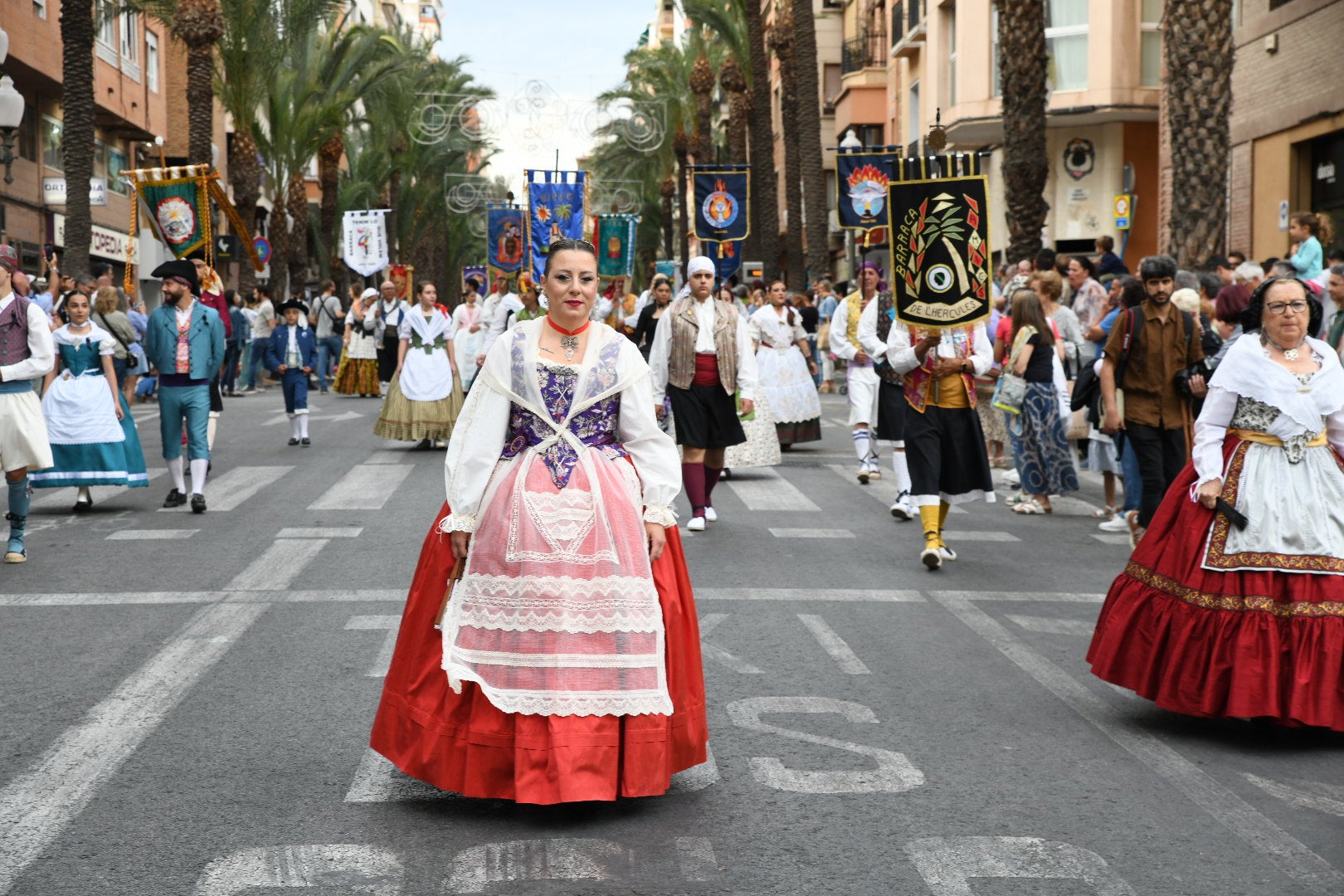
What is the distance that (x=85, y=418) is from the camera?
41.5ft

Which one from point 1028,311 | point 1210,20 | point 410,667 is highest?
point 1210,20

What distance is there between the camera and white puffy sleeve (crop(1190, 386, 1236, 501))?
6551 millimetres

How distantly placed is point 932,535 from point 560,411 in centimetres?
537

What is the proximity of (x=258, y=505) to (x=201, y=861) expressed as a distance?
875cm

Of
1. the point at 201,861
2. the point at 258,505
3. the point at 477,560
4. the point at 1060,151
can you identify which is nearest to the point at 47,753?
the point at 201,861

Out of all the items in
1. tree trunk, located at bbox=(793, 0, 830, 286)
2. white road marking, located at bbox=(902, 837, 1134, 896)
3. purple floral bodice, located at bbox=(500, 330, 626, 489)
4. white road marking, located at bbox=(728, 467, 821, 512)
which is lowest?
white road marking, located at bbox=(902, 837, 1134, 896)

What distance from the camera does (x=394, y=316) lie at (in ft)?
70.3

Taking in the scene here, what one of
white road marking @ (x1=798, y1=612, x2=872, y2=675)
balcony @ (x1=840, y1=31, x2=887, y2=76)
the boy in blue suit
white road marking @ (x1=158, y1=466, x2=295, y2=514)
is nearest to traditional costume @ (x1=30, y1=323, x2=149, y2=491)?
white road marking @ (x1=158, y1=466, x2=295, y2=514)

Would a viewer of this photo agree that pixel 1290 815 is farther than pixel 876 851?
Yes

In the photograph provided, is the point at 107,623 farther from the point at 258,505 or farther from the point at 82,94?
the point at 82,94

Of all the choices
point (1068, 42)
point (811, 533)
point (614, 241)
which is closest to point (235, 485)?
point (811, 533)

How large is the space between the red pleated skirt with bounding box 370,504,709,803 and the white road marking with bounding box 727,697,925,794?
0.40 metres

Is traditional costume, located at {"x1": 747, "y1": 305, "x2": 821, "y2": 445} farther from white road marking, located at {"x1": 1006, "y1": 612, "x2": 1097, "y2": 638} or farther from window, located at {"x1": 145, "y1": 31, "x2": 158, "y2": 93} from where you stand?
window, located at {"x1": 145, "y1": 31, "x2": 158, "y2": 93}

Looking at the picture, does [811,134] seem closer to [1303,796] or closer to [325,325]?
[325,325]
